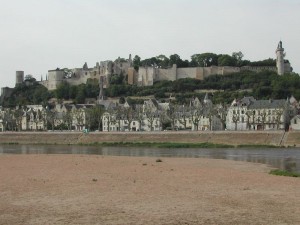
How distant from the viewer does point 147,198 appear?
17656 mm

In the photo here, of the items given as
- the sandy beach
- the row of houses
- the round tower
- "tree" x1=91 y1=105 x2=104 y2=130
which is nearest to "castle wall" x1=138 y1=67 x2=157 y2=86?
the row of houses

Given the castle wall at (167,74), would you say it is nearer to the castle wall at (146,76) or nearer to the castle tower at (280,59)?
the castle wall at (146,76)

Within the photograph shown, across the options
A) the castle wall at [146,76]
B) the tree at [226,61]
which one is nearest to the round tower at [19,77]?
A: the castle wall at [146,76]

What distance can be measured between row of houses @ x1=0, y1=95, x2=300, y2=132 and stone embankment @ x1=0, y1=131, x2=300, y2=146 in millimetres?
11422

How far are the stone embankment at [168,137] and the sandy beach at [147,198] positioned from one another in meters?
34.9

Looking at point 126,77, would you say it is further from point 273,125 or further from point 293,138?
point 293,138

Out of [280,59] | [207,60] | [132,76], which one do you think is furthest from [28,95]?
[280,59]

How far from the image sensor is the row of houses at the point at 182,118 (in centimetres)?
8294

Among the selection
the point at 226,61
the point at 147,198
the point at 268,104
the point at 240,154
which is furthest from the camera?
the point at 226,61

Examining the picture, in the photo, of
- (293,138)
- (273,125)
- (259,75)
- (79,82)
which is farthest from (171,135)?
(79,82)

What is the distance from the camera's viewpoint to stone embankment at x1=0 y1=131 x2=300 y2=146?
59.8 m

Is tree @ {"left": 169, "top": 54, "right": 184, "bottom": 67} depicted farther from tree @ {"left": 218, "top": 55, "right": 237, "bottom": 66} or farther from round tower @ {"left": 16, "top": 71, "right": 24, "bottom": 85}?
round tower @ {"left": 16, "top": 71, "right": 24, "bottom": 85}

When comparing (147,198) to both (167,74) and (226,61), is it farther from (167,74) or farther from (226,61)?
(226,61)

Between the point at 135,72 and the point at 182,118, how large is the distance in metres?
59.9
